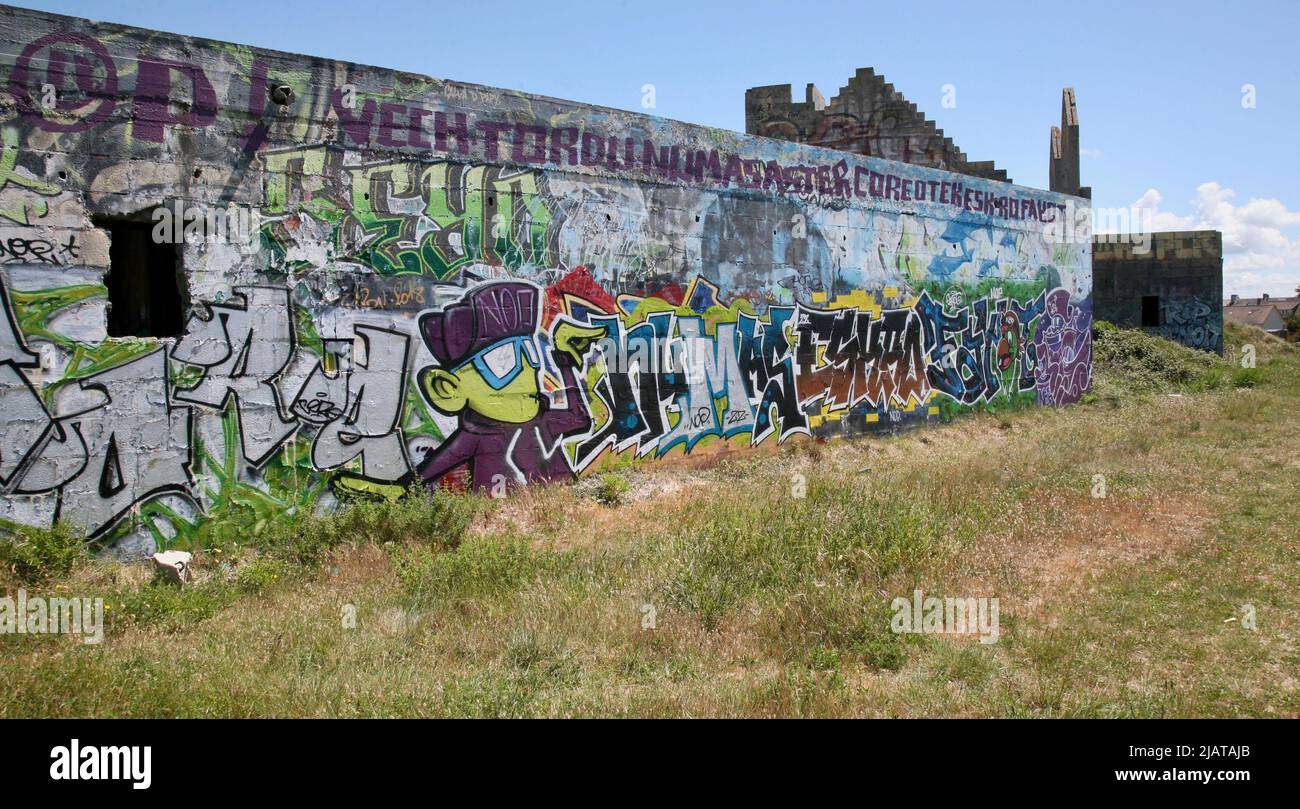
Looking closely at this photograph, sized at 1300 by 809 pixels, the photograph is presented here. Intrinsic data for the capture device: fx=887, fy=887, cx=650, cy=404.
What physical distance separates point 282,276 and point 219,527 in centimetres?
245

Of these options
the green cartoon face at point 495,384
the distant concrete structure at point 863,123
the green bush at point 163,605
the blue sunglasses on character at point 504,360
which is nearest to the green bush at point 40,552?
the green bush at point 163,605

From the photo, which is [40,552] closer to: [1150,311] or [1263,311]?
[1150,311]

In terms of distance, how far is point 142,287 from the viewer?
8.98 meters

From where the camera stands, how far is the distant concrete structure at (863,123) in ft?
80.4

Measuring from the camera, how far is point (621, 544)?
8.25m

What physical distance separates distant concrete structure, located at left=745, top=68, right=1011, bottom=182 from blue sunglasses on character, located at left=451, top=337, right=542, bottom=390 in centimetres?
1549

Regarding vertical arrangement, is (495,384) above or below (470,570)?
above

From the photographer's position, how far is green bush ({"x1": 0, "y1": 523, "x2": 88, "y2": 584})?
7043mm

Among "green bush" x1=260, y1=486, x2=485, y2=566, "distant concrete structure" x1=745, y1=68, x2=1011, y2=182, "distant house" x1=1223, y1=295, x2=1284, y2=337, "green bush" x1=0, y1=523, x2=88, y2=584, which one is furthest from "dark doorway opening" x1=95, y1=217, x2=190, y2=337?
"distant house" x1=1223, y1=295, x2=1284, y2=337

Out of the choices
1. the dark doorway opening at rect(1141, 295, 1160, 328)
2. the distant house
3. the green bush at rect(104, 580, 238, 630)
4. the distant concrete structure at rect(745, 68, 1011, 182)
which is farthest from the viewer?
the distant house

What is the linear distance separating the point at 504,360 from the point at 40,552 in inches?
187

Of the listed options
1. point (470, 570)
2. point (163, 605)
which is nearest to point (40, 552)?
point (163, 605)

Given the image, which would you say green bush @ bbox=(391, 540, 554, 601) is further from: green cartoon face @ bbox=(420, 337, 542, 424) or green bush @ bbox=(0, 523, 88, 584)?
green bush @ bbox=(0, 523, 88, 584)

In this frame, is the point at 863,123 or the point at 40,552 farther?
the point at 863,123
